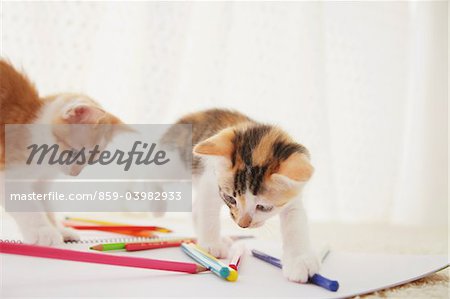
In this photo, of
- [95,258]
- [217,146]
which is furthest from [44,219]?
[217,146]

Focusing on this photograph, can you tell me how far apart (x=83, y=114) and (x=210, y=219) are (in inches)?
12.1

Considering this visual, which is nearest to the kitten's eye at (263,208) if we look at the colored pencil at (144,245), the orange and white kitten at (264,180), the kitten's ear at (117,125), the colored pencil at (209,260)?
the orange and white kitten at (264,180)

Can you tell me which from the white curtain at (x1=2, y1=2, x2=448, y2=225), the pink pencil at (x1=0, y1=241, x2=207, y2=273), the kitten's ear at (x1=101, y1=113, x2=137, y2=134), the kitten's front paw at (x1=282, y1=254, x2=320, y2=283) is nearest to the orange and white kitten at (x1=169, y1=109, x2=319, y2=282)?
the kitten's front paw at (x1=282, y1=254, x2=320, y2=283)

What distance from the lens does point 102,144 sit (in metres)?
0.91

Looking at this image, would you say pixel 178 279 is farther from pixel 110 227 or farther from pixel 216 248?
pixel 110 227

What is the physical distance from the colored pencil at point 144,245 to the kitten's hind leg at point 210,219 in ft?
0.22

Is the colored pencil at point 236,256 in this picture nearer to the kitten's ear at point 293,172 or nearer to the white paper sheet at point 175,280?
the white paper sheet at point 175,280

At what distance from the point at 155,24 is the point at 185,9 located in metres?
0.11

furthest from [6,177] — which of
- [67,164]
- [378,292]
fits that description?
[378,292]

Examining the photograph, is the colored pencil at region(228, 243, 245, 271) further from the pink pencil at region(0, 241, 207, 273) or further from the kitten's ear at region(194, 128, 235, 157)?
the kitten's ear at region(194, 128, 235, 157)

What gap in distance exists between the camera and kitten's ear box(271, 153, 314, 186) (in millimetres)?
630

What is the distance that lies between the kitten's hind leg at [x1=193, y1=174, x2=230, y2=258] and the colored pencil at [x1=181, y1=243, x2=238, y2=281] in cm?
2

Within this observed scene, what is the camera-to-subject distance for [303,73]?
5.32 feet

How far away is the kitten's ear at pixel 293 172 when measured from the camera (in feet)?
2.07
